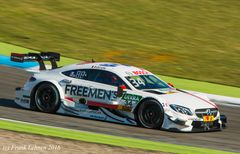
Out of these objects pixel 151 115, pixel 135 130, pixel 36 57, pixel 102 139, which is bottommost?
pixel 102 139

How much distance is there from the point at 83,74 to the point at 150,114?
81.2 inches

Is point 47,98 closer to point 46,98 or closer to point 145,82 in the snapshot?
point 46,98

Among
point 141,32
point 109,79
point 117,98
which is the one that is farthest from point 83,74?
point 141,32

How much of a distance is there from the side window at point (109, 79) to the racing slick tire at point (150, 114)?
2.90 feet

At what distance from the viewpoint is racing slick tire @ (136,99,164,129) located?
46.6 ft

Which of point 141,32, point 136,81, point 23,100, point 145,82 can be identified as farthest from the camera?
point 141,32

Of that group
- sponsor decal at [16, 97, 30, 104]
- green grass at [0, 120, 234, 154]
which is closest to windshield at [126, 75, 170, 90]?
green grass at [0, 120, 234, 154]

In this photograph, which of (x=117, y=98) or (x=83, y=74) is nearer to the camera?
(x=117, y=98)

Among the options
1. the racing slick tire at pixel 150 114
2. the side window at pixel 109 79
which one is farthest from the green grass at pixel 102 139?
the side window at pixel 109 79

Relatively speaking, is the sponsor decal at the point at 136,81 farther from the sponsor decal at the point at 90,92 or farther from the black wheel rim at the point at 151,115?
the black wheel rim at the point at 151,115

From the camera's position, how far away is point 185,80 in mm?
21469

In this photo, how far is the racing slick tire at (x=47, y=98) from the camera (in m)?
15.4

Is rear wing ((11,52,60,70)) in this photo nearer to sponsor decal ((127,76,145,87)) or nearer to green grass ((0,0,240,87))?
sponsor decal ((127,76,145,87))

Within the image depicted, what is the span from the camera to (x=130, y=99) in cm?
1461
